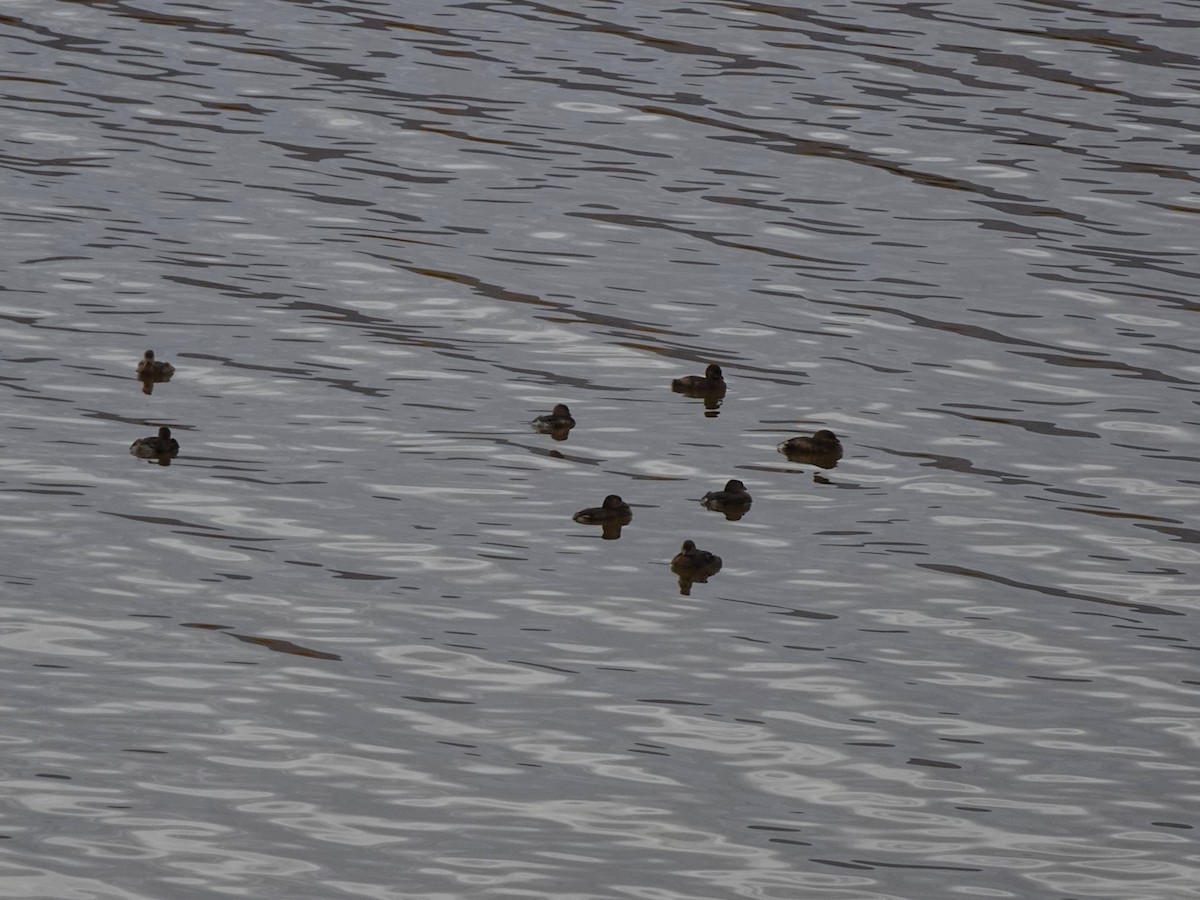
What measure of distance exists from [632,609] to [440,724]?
7.84 ft

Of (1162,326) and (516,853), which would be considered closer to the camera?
(516,853)

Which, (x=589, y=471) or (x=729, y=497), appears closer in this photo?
(x=729, y=497)

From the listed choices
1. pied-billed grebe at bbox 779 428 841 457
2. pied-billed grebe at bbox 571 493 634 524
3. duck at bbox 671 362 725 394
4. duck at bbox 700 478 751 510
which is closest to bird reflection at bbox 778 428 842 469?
pied-billed grebe at bbox 779 428 841 457

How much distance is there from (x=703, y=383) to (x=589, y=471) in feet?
7.84

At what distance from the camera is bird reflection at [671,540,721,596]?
1520 cm

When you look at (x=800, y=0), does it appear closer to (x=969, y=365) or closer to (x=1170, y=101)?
(x=1170, y=101)

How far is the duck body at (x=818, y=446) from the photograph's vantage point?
A: 17828 mm

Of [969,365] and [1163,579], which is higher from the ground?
[969,365]

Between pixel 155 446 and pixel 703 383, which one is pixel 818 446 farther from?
pixel 155 446

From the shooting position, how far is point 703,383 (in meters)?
19.4

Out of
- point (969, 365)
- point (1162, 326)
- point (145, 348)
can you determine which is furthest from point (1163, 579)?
point (145, 348)

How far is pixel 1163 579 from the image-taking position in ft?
51.0

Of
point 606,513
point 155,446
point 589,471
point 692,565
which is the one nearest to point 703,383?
point 589,471

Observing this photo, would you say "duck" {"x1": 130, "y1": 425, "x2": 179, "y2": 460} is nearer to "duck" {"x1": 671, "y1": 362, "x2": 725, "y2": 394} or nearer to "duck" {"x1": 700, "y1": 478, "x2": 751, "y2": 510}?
"duck" {"x1": 700, "y1": 478, "x2": 751, "y2": 510}
